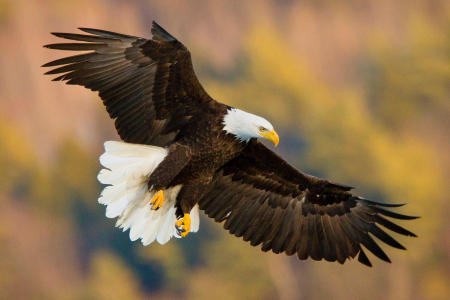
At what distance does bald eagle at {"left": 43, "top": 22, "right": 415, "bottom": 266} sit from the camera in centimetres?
618

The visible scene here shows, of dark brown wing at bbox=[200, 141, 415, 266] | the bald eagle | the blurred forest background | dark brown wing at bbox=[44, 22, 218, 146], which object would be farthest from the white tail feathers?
the blurred forest background

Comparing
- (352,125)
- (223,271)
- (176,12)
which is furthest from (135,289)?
(176,12)

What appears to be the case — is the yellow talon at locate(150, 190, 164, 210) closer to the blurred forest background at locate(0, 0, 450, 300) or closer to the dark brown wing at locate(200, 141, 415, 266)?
the dark brown wing at locate(200, 141, 415, 266)

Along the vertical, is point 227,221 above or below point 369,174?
below

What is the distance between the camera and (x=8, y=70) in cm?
3275

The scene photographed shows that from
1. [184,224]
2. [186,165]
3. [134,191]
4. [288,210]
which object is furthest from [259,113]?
[186,165]

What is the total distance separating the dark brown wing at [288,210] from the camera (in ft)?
22.3

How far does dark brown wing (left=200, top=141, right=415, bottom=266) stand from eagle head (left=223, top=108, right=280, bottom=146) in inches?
20.0

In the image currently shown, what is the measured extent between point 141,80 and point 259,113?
25.7 meters

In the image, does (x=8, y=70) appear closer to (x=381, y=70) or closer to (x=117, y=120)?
(x=381, y=70)

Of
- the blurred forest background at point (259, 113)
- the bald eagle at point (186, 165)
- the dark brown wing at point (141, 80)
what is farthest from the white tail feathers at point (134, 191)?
the blurred forest background at point (259, 113)

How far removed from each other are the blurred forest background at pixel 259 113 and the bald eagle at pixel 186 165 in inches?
689

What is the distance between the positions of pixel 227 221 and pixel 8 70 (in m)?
27.1

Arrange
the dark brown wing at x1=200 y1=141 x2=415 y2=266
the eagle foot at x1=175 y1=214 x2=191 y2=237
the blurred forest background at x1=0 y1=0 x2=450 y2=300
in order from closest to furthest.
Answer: the eagle foot at x1=175 y1=214 x2=191 y2=237, the dark brown wing at x1=200 y1=141 x2=415 y2=266, the blurred forest background at x1=0 y1=0 x2=450 y2=300
